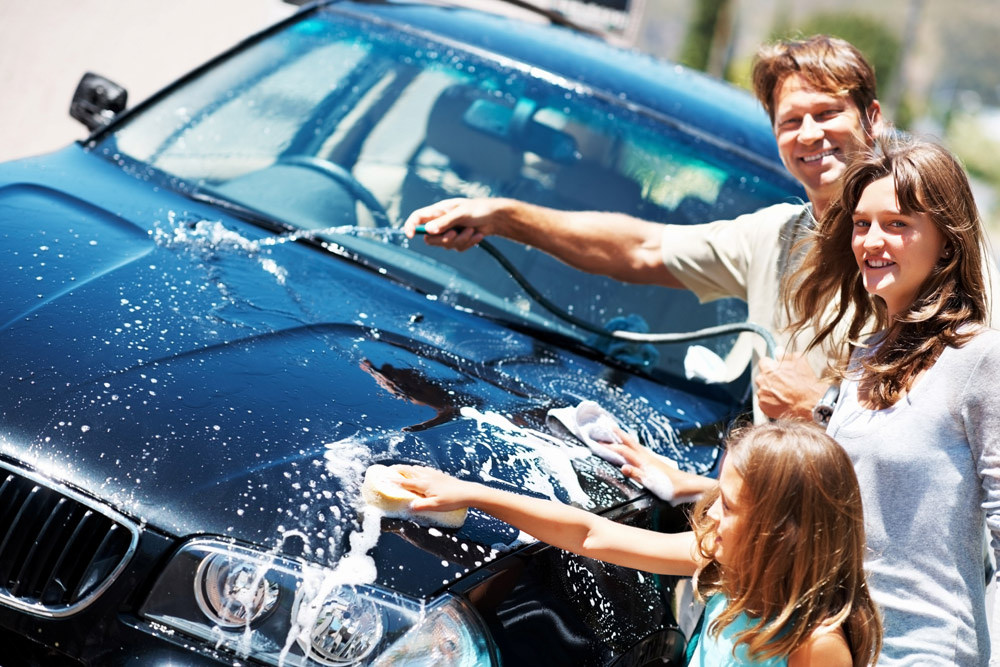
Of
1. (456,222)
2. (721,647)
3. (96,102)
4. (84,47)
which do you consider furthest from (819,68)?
(84,47)

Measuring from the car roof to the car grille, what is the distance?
6.95 feet

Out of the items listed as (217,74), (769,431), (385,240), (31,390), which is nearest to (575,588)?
(769,431)

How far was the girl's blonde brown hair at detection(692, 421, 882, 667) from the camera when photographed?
198 centimetres

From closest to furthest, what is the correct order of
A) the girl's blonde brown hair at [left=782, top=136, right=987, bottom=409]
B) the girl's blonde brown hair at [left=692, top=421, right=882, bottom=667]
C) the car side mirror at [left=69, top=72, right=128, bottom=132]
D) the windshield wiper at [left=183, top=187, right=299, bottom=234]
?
the girl's blonde brown hair at [left=692, top=421, right=882, bottom=667] < the girl's blonde brown hair at [left=782, top=136, right=987, bottom=409] < the windshield wiper at [left=183, top=187, right=299, bottom=234] < the car side mirror at [left=69, top=72, right=128, bottom=132]

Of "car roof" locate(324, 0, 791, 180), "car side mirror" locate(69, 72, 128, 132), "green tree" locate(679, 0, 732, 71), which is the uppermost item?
"car roof" locate(324, 0, 791, 180)

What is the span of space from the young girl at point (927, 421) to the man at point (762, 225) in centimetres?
43

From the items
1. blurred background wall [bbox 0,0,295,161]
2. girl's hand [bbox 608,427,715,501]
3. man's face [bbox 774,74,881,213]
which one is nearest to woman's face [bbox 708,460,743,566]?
girl's hand [bbox 608,427,715,501]

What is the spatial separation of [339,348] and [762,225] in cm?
114

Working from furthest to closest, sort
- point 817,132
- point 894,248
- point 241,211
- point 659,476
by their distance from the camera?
point 241,211, point 817,132, point 659,476, point 894,248

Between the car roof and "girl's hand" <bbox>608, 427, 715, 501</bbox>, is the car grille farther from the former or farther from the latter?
the car roof

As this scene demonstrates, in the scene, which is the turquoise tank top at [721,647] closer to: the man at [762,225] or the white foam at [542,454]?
the white foam at [542,454]

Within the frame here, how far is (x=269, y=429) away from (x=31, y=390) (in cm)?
42

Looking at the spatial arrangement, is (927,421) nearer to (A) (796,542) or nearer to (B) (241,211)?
(A) (796,542)

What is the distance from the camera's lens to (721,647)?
2115mm
